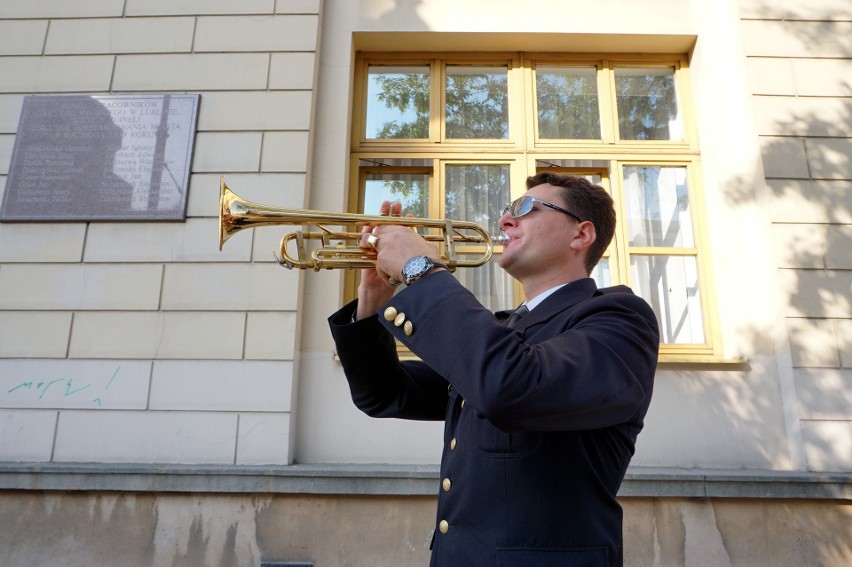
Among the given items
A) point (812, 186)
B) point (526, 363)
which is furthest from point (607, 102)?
point (526, 363)

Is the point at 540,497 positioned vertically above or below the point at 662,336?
below

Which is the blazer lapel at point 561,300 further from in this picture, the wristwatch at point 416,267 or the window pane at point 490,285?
the window pane at point 490,285

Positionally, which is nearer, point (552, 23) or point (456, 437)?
point (456, 437)

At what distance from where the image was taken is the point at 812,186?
4285 mm

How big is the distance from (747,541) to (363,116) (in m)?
4.21

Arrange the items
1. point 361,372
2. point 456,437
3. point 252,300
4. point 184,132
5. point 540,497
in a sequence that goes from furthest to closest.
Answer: point 184,132, point 252,300, point 361,372, point 456,437, point 540,497

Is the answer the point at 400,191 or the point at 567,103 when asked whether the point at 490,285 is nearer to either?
the point at 400,191

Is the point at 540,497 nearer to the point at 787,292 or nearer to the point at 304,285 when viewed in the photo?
the point at 304,285

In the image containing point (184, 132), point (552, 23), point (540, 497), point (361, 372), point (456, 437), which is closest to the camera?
point (540, 497)

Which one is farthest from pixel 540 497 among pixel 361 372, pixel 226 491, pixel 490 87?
pixel 490 87

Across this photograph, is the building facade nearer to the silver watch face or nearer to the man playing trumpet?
the man playing trumpet

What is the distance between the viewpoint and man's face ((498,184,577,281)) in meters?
1.82

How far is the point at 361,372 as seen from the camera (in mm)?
1812

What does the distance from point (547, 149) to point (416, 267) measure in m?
3.76
